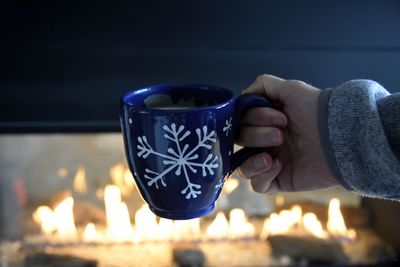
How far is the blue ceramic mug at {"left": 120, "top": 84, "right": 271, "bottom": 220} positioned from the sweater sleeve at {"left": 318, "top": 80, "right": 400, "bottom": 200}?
3.1 inches

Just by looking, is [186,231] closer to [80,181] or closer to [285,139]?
[80,181]

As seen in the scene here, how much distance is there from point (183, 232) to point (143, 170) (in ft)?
2.79

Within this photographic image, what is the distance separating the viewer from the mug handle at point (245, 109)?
1.99ft

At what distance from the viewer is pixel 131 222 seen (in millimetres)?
1426

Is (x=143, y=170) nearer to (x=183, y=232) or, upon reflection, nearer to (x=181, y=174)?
(x=181, y=174)

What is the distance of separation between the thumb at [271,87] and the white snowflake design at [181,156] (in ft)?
0.45

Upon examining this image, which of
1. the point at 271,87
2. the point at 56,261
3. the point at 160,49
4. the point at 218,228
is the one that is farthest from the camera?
the point at 218,228

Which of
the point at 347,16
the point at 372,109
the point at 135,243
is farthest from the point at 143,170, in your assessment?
the point at 135,243

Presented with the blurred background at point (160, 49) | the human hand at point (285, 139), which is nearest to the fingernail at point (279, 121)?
the human hand at point (285, 139)

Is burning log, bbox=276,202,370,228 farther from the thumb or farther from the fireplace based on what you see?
the thumb

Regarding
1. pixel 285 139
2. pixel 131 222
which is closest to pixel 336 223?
pixel 131 222

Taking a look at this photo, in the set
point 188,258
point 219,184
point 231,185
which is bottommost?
point 188,258

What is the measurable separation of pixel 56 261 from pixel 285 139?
2.61 ft

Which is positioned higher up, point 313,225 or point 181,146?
point 181,146
